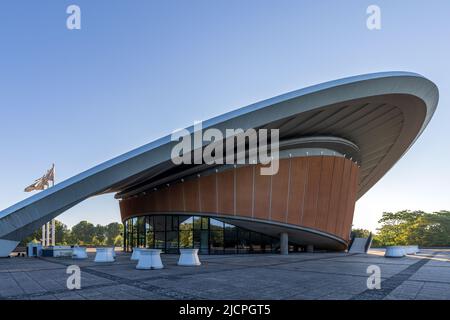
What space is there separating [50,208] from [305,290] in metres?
15.0

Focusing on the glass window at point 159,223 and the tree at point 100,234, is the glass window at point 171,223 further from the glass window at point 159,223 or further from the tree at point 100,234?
the tree at point 100,234

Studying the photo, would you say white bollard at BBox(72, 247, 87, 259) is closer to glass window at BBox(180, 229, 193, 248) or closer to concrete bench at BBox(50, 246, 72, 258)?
concrete bench at BBox(50, 246, 72, 258)

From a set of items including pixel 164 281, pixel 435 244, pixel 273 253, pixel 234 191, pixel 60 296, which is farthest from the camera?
pixel 435 244

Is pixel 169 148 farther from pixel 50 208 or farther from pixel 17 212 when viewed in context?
pixel 17 212

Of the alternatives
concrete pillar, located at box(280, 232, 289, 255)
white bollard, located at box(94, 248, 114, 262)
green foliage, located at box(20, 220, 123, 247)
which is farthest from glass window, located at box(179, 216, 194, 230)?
green foliage, located at box(20, 220, 123, 247)

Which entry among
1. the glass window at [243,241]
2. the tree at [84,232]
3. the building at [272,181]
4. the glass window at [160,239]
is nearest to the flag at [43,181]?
the building at [272,181]

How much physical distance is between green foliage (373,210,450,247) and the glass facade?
4338 centimetres

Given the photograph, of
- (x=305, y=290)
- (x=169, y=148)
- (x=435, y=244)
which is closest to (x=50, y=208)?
(x=169, y=148)

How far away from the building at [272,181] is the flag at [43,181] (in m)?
11.6

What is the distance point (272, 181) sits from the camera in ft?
85.1

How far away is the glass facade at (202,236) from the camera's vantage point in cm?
2667

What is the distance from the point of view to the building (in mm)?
18734

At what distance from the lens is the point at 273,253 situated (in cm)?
2866

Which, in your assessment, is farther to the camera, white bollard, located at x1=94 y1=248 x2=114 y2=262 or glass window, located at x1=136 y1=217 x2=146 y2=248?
glass window, located at x1=136 y1=217 x2=146 y2=248
